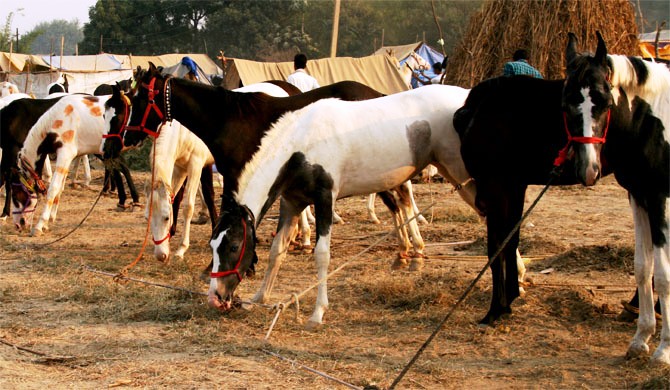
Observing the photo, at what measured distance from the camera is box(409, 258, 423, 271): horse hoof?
334 inches

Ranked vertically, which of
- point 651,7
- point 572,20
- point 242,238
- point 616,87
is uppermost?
point 651,7

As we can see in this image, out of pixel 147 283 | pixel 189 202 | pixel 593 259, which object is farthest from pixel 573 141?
pixel 189 202

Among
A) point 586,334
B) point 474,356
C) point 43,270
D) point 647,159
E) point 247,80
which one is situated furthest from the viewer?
point 247,80

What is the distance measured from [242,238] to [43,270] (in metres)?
3.86

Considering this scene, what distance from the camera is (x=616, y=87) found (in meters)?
5.10

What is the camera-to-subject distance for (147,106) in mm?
7797

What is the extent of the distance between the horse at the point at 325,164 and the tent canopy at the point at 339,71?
13.3 meters

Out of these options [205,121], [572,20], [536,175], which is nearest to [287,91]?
[205,121]

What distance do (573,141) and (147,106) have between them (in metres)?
4.41

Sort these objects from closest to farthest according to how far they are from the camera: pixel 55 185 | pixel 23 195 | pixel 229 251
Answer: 1. pixel 229 251
2. pixel 23 195
3. pixel 55 185

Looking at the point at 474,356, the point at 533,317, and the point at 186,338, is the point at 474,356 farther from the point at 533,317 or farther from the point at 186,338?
the point at 186,338

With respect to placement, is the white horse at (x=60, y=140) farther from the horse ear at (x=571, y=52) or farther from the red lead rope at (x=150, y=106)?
the horse ear at (x=571, y=52)

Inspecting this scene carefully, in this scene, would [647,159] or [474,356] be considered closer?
[647,159]

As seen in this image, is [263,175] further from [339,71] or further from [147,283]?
[339,71]
